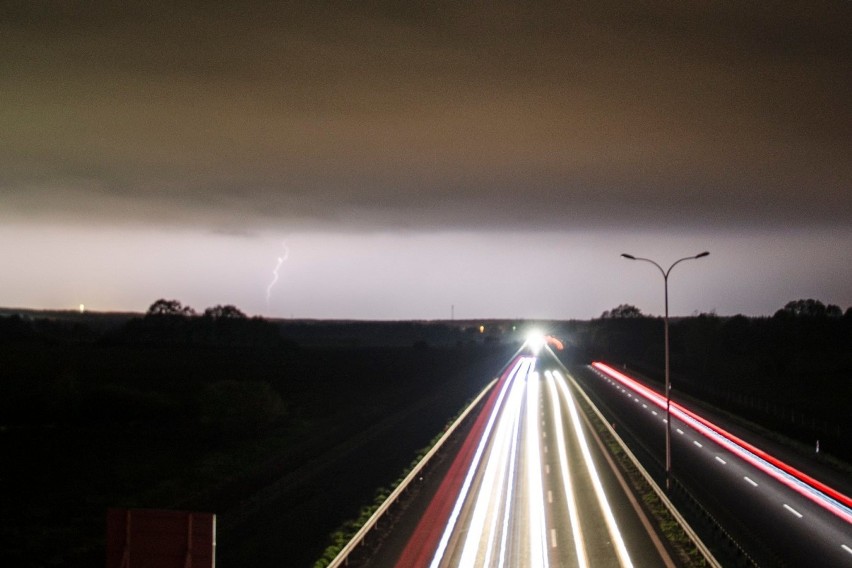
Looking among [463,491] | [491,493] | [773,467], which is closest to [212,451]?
[463,491]

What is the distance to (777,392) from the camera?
8812cm

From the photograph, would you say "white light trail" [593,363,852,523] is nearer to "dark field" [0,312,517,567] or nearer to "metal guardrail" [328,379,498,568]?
"metal guardrail" [328,379,498,568]

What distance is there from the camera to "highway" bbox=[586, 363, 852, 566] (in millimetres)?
22891

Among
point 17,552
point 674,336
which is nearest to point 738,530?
point 17,552

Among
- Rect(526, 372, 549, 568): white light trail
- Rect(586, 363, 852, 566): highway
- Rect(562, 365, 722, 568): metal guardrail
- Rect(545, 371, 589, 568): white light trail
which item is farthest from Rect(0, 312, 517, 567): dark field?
Rect(586, 363, 852, 566): highway

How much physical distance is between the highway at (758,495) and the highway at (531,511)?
131 inches

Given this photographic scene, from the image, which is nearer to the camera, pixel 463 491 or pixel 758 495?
pixel 463 491

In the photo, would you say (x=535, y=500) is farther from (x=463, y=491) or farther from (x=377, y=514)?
(x=377, y=514)

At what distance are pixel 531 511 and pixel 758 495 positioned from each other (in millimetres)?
10292

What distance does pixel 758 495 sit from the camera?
1204 inches

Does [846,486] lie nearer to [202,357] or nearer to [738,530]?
[738,530]

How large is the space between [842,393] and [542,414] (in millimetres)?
45979

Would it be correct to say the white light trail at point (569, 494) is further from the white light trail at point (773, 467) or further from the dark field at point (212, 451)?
the white light trail at point (773, 467)

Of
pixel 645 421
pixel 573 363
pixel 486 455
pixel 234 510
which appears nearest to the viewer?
pixel 234 510
